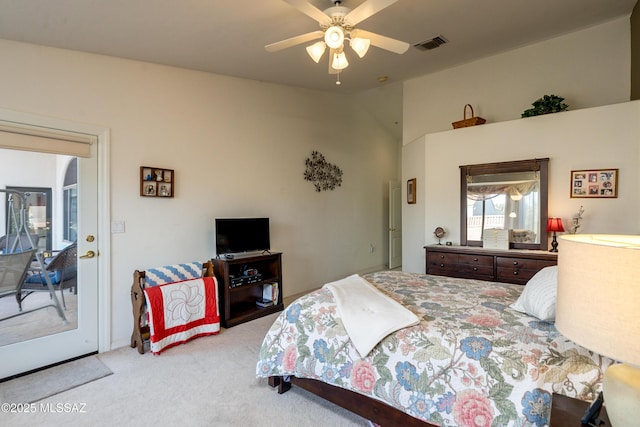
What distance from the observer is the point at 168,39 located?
9.41 feet

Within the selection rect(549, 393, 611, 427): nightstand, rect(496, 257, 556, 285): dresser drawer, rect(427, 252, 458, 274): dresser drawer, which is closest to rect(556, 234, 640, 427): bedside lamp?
rect(549, 393, 611, 427): nightstand

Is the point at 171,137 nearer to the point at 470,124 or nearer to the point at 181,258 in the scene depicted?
the point at 181,258

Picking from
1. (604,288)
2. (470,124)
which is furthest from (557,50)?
(604,288)

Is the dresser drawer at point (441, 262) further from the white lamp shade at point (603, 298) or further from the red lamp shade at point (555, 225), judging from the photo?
the white lamp shade at point (603, 298)

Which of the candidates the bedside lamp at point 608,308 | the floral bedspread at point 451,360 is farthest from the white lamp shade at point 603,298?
the floral bedspread at point 451,360

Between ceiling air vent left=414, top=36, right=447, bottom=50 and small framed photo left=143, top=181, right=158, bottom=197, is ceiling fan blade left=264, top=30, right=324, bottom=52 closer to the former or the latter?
ceiling air vent left=414, top=36, right=447, bottom=50

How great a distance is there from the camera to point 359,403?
191cm

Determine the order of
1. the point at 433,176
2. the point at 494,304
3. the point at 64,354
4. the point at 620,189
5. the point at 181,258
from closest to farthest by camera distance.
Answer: the point at 494,304 → the point at 64,354 → the point at 620,189 → the point at 181,258 → the point at 433,176

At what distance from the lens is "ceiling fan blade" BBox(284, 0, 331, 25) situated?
1.96 meters

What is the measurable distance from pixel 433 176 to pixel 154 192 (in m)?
3.38

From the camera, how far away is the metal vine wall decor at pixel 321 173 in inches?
199

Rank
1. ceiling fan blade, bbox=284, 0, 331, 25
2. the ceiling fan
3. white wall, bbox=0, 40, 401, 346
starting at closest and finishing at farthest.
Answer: ceiling fan blade, bbox=284, 0, 331, 25 → the ceiling fan → white wall, bbox=0, 40, 401, 346

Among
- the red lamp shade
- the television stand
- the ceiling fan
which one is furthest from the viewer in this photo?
the television stand

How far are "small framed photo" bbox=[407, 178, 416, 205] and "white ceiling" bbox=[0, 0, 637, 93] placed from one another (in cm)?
157
